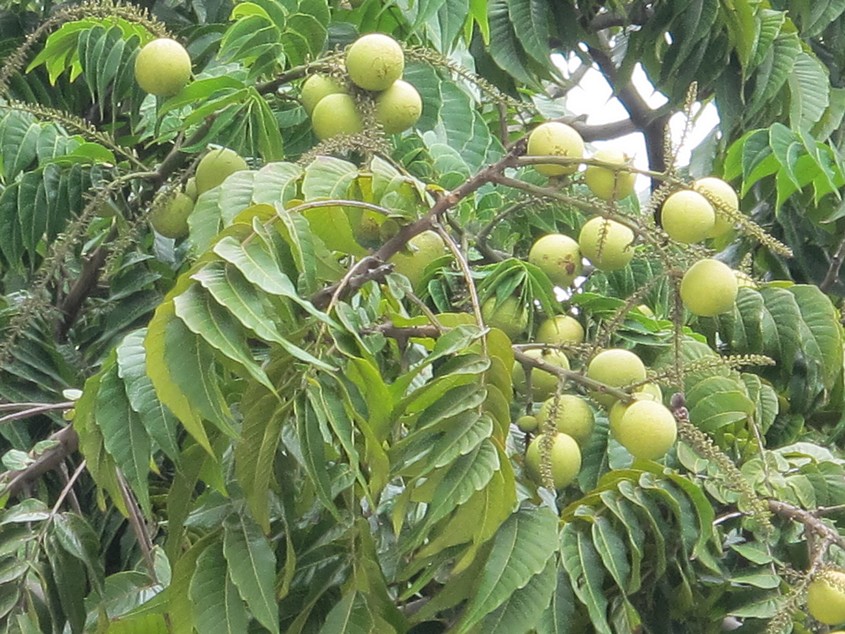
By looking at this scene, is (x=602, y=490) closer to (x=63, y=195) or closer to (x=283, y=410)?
(x=283, y=410)

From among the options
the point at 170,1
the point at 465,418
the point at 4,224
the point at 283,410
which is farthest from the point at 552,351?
the point at 170,1

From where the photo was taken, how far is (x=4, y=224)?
177 centimetres

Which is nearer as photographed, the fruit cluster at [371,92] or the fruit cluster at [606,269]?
the fruit cluster at [606,269]

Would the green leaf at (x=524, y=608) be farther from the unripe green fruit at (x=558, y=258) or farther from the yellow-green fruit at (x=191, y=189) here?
the yellow-green fruit at (x=191, y=189)

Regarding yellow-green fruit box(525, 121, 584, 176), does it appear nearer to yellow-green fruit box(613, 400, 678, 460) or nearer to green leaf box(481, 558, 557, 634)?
yellow-green fruit box(613, 400, 678, 460)

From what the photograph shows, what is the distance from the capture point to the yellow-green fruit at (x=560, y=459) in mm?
1285

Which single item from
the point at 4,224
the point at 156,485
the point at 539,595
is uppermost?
the point at 4,224

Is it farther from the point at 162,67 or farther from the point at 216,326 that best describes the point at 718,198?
the point at 162,67

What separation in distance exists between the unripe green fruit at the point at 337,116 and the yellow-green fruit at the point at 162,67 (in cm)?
23

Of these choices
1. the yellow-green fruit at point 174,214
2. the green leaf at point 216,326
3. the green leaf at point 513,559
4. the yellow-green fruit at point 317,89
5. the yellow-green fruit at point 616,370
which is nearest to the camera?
the green leaf at point 216,326

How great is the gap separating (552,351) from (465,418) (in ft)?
1.14

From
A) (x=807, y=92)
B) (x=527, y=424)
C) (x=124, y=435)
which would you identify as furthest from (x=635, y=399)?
(x=807, y=92)

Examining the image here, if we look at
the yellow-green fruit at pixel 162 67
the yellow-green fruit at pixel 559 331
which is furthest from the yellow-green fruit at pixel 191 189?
the yellow-green fruit at pixel 559 331

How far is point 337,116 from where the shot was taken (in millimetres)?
1358
